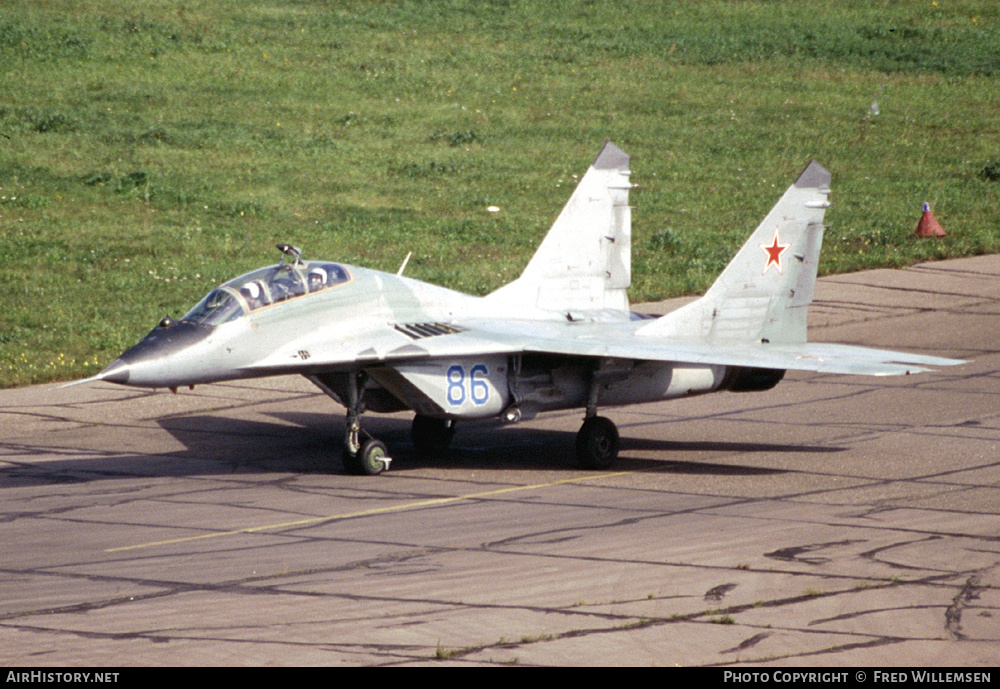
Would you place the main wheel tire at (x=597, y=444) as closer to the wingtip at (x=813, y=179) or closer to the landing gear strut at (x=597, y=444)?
the landing gear strut at (x=597, y=444)

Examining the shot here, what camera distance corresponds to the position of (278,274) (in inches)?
642

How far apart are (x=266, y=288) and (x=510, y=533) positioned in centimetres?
431

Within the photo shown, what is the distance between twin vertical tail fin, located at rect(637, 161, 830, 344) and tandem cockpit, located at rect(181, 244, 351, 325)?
4282 mm

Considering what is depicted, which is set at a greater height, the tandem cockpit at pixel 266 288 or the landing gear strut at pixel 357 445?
the tandem cockpit at pixel 266 288

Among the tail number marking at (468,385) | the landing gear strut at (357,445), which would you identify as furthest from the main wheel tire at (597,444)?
the landing gear strut at (357,445)

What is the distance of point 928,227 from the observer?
33188 mm

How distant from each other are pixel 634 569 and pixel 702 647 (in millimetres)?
2266

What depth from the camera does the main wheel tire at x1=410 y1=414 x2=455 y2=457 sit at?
1791 cm

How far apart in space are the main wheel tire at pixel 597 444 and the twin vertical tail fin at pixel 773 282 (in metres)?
1.51

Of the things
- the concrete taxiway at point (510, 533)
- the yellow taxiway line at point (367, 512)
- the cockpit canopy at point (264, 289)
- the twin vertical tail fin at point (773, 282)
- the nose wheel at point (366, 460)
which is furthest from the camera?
the twin vertical tail fin at point (773, 282)

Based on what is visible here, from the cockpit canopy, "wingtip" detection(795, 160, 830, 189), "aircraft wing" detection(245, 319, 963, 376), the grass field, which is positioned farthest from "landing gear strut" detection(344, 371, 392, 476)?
the grass field

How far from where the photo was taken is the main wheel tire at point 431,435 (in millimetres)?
17906

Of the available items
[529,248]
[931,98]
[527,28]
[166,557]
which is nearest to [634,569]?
[166,557]
